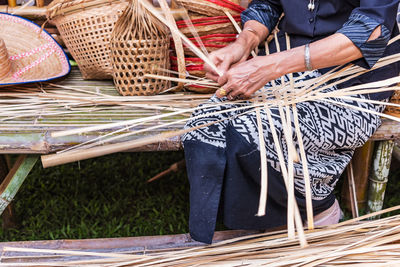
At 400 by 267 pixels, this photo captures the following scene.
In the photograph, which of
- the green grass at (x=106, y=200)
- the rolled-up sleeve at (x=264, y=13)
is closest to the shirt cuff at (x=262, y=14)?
the rolled-up sleeve at (x=264, y=13)

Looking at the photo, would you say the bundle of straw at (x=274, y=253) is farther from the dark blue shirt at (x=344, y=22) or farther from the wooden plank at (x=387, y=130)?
the dark blue shirt at (x=344, y=22)

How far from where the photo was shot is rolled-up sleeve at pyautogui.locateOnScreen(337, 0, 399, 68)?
1362 millimetres

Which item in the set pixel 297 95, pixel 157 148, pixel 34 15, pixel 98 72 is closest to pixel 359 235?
pixel 297 95

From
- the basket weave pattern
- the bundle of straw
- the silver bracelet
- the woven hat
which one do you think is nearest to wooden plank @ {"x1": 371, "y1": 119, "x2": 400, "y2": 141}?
the bundle of straw

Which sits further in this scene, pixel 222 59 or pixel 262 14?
pixel 262 14

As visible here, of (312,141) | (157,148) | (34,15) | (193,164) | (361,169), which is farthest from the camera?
(34,15)

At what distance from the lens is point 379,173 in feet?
6.45

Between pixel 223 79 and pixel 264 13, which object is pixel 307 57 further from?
pixel 264 13

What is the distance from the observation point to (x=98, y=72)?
6.98 ft

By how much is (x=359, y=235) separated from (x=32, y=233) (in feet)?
4.92

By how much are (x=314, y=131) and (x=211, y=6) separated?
2.56ft

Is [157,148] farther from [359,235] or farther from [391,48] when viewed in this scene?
[391,48]

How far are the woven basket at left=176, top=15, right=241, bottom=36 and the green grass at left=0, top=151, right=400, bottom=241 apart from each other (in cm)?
93

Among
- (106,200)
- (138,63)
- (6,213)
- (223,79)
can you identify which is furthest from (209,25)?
(6,213)
